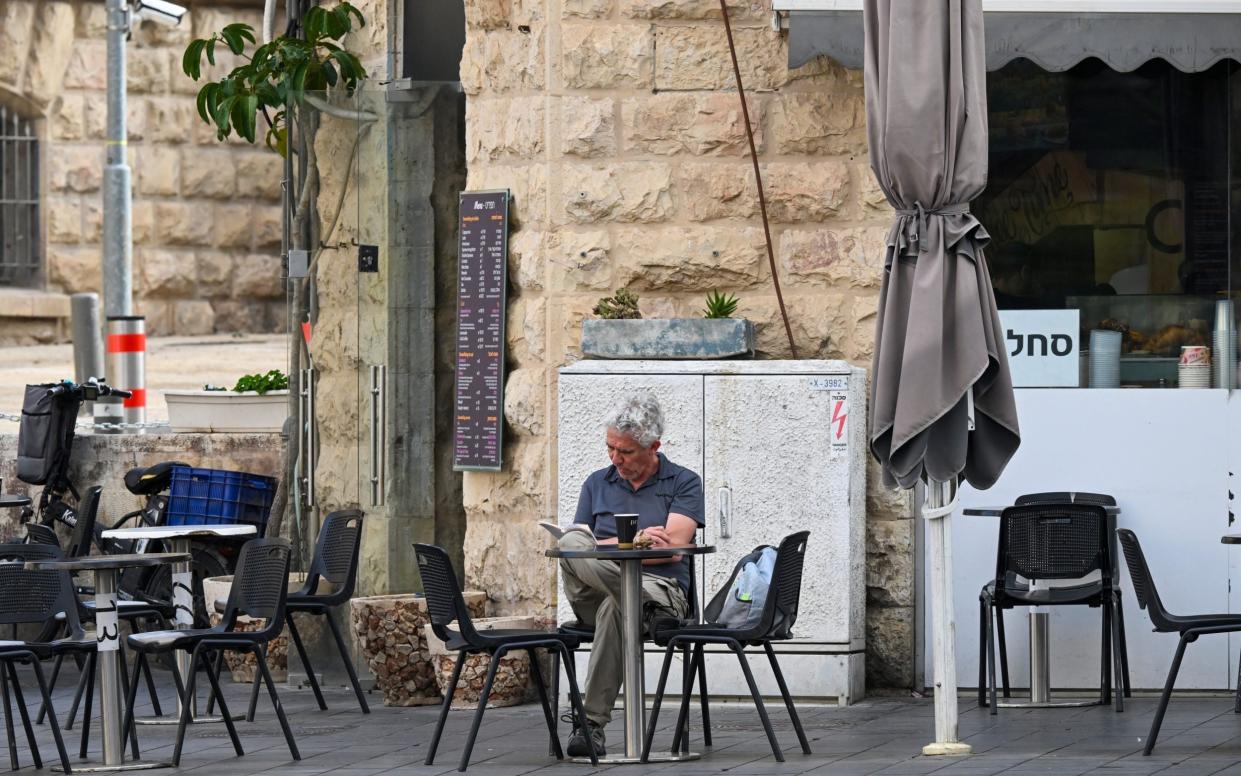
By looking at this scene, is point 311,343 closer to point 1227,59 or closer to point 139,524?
point 139,524

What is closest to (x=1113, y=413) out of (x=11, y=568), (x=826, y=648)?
(x=826, y=648)

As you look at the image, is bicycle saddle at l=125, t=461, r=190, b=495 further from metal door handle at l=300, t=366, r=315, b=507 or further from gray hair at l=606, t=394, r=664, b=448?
gray hair at l=606, t=394, r=664, b=448

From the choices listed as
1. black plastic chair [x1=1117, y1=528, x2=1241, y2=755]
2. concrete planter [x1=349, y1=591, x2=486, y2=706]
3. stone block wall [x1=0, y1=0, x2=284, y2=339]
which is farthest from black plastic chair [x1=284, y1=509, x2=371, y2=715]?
stone block wall [x1=0, y1=0, x2=284, y2=339]

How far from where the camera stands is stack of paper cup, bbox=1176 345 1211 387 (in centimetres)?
1109

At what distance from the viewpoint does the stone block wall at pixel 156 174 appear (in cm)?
2389

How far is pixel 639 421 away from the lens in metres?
9.53

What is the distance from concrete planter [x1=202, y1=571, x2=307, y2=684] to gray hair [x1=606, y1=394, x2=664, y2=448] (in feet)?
9.83

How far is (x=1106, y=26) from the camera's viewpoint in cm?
1063

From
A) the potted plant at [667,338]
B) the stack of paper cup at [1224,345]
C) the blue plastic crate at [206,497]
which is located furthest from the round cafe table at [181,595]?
the stack of paper cup at [1224,345]

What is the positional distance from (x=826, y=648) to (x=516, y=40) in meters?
3.41

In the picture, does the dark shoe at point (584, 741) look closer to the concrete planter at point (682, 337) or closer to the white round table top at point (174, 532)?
the concrete planter at point (682, 337)

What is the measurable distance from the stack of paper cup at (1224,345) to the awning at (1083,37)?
49.6 inches

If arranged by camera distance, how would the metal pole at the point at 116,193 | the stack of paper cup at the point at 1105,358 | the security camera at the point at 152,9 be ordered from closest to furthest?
the stack of paper cup at the point at 1105,358 → the metal pole at the point at 116,193 → the security camera at the point at 152,9

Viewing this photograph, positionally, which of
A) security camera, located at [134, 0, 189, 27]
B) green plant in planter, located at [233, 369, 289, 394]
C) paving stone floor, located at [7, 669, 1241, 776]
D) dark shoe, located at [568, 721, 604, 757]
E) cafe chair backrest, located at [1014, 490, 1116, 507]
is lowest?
paving stone floor, located at [7, 669, 1241, 776]
